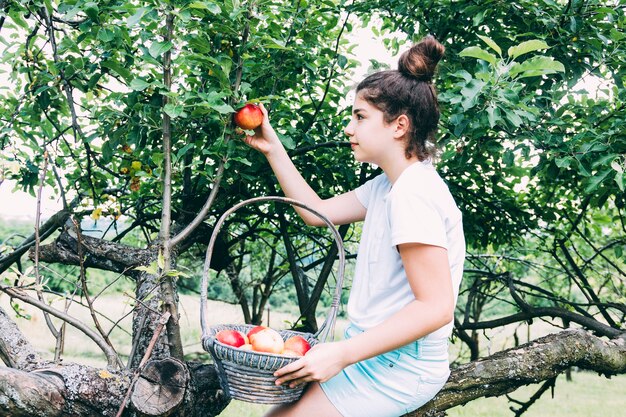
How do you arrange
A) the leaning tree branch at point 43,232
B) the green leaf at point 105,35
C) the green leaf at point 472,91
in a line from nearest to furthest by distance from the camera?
the green leaf at point 472,91 < the green leaf at point 105,35 < the leaning tree branch at point 43,232

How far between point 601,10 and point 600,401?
6.79m

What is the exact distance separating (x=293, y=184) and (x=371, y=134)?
537mm

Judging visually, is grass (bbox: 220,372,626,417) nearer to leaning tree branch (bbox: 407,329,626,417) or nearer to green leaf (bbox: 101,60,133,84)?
leaning tree branch (bbox: 407,329,626,417)

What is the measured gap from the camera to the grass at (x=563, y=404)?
6.47 m

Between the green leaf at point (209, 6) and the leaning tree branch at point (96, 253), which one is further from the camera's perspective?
the leaning tree branch at point (96, 253)

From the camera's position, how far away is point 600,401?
7.85 metres

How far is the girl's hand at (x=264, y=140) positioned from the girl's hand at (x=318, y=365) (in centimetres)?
95

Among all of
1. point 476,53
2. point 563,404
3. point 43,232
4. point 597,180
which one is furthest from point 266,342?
point 563,404

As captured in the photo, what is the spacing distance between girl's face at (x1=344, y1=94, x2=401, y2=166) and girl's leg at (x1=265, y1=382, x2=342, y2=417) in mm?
719

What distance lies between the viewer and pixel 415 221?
1658mm

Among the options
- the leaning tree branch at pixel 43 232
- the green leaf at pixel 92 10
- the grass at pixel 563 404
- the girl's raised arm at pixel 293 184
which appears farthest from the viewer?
the grass at pixel 563 404

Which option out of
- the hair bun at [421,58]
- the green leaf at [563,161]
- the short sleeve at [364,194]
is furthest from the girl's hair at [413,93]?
the green leaf at [563,161]

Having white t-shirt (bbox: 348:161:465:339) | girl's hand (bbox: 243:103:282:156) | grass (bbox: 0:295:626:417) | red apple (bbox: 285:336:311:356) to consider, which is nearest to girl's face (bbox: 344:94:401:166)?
white t-shirt (bbox: 348:161:465:339)

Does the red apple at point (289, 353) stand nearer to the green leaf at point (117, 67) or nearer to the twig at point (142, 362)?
the twig at point (142, 362)
